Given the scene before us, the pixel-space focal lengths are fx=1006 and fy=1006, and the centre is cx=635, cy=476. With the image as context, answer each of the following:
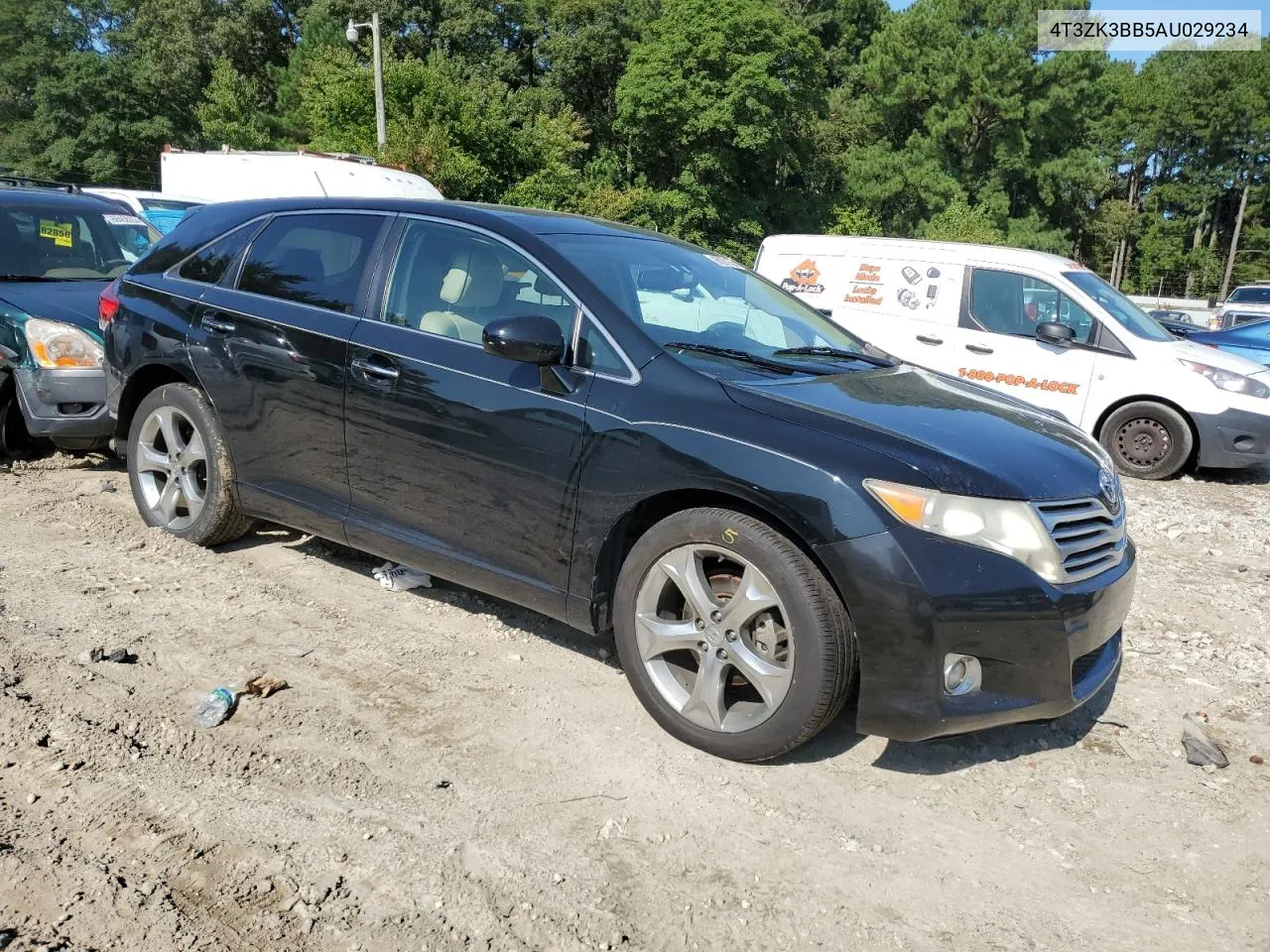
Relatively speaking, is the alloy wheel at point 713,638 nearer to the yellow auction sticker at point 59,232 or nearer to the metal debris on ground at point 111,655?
the metal debris on ground at point 111,655

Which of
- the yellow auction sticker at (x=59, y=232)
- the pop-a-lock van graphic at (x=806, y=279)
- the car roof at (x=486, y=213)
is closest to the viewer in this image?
the car roof at (x=486, y=213)

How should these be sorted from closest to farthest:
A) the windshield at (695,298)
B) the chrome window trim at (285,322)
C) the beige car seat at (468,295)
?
the windshield at (695,298) < the beige car seat at (468,295) < the chrome window trim at (285,322)

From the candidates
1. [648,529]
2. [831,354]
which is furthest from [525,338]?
[831,354]

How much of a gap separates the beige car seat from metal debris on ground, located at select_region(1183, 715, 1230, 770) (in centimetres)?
294

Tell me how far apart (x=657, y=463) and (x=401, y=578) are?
191cm

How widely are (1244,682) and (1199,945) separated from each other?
2024 millimetres

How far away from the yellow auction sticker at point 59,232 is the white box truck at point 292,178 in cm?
770

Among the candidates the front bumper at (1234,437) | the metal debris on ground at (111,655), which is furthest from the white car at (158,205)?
the front bumper at (1234,437)

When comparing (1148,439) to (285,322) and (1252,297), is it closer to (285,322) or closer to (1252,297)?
(285,322)

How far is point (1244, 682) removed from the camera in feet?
13.7

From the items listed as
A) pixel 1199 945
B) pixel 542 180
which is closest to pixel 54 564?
pixel 1199 945

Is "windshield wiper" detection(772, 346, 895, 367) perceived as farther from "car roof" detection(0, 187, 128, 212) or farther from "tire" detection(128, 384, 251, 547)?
"car roof" detection(0, 187, 128, 212)

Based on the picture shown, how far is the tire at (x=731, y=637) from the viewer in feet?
9.77

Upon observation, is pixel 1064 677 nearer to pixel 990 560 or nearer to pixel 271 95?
pixel 990 560
